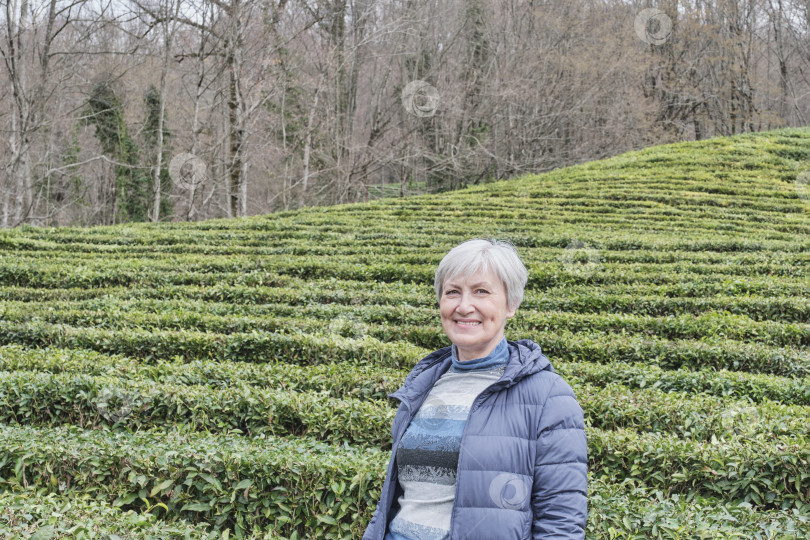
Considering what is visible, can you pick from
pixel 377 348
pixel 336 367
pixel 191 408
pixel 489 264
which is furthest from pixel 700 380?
pixel 191 408

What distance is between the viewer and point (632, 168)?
22.0m

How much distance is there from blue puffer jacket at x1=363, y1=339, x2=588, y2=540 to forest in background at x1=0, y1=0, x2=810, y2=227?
70.5ft

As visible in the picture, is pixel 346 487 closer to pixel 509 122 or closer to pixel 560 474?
pixel 560 474

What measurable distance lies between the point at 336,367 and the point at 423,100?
2467 centimetres

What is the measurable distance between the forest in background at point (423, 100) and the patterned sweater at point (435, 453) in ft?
69.6

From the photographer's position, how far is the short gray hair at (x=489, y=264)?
254cm

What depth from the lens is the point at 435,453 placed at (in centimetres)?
233

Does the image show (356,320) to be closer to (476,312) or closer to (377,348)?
(377,348)

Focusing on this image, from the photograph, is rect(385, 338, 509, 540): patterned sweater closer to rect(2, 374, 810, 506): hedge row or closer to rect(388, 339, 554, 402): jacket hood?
rect(388, 339, 554, 402): jacket hood

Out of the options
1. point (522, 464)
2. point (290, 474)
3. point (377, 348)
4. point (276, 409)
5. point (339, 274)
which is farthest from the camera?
point (339, 274)

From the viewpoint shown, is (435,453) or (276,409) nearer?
(435,453)

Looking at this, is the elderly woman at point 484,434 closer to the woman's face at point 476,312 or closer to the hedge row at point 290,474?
the woman's face at point 476,312

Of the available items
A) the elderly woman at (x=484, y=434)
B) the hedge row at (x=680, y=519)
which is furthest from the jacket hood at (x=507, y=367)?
the hedge row at (x=680, y=519)

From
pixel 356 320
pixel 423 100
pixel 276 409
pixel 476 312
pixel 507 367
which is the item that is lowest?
pixel 276 409
